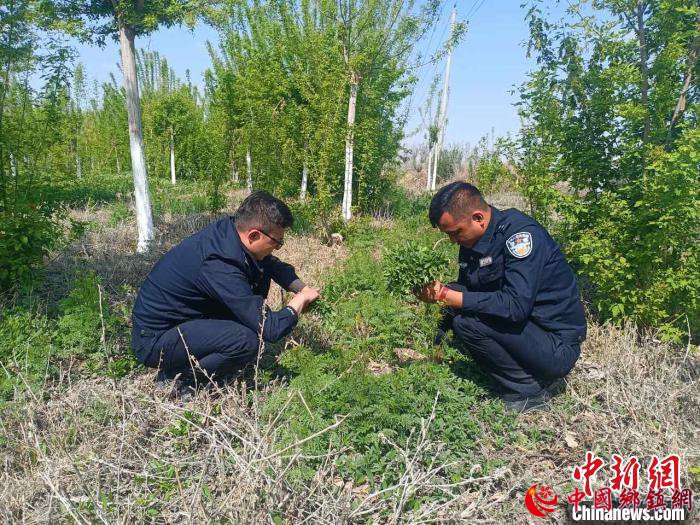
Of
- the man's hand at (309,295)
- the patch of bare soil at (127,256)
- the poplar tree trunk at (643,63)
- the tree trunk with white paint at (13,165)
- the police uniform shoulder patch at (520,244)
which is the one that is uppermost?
the poplar tree trunk at (643,63)

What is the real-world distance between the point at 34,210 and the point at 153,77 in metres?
17.6

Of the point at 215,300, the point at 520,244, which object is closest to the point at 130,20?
the point at 215,300

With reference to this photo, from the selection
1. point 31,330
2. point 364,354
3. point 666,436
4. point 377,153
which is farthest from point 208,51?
point 666,436

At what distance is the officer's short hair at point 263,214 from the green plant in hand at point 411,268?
75cm

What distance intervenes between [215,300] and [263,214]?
0.67 m

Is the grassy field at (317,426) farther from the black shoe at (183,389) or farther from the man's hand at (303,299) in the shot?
Result: the man's hand at (303,299)

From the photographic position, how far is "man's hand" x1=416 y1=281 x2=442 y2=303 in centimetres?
310

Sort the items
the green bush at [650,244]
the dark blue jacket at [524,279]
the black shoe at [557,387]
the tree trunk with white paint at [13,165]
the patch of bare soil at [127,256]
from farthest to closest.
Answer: the patch of bare soil at [127,256] < the tree trunk with white paint at [13,165] < the green bush at [650,244] < the black shoe at [557,387] < the dark blue jacket at [524,279]

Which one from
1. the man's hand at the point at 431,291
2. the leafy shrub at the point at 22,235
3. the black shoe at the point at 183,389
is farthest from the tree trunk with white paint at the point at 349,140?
the black shoe at the point at 183,389

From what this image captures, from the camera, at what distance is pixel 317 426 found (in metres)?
2.60

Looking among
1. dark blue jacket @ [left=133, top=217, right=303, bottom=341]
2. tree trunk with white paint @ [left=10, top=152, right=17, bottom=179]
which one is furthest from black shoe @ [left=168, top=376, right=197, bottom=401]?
tree trunk with white paint @ [left=10, top=152, right=17, bottom=179]

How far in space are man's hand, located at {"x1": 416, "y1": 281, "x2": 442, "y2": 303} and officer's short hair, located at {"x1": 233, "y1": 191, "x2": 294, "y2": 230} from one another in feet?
3.27

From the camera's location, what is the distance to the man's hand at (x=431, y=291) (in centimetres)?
310

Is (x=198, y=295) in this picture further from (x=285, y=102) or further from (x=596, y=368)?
(x=285, y=102)
